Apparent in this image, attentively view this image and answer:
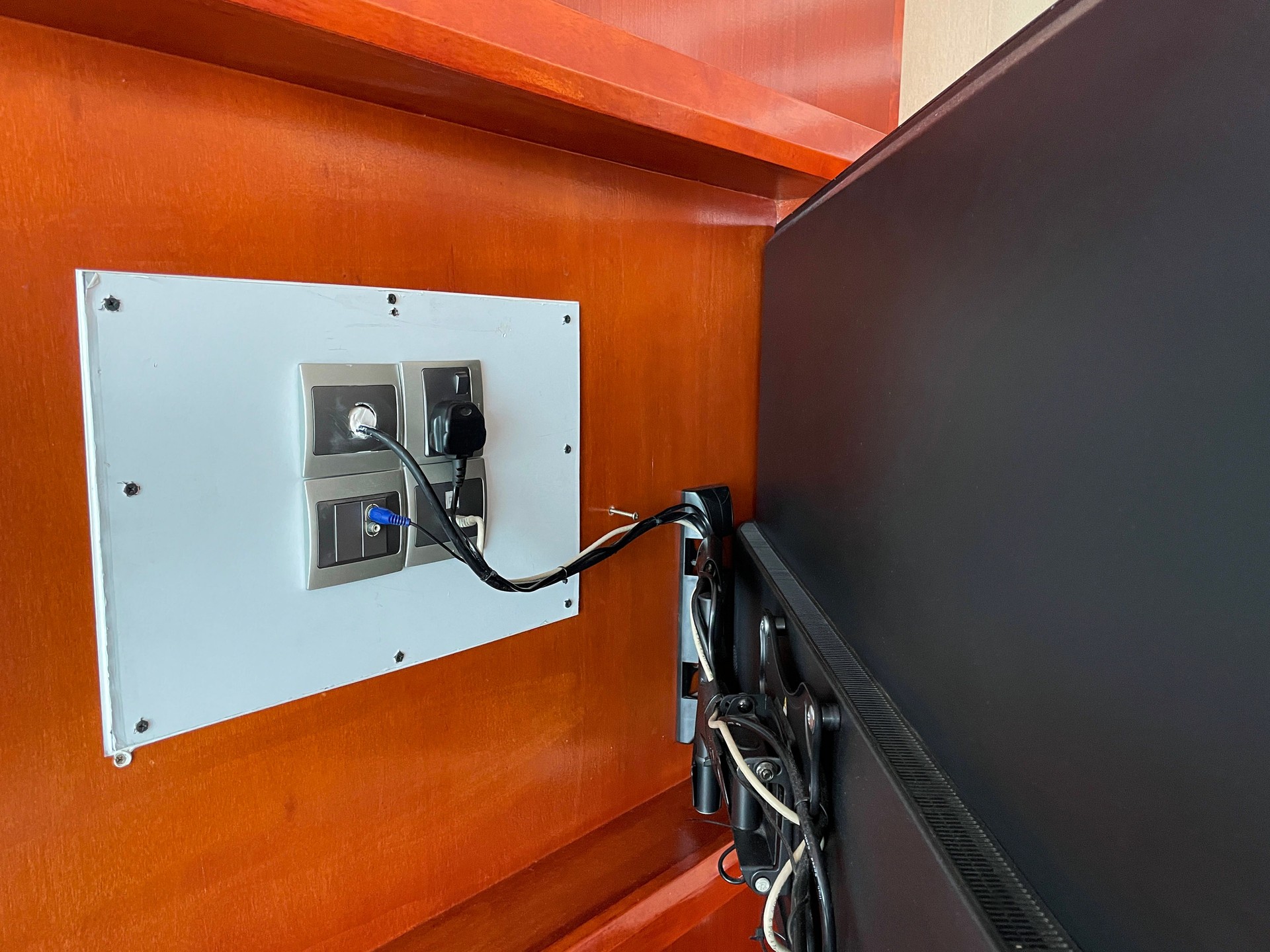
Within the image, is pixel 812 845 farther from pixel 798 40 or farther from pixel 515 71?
pixel 798 40

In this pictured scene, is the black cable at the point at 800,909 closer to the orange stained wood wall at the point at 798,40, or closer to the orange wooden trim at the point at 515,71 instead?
the orange wooden trim at the point at 515,71

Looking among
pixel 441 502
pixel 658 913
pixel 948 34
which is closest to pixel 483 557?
pixel 441 502

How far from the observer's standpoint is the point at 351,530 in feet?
1.80

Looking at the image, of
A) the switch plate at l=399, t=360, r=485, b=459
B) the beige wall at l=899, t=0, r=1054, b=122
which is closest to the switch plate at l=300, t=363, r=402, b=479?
the switch plate at l=399, t=360, r=485, b=459

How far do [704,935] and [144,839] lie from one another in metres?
0.62

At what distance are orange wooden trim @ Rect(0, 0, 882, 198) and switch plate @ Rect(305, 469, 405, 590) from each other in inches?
11.5

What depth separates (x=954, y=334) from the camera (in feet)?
1.18

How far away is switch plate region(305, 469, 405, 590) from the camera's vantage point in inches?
20.9

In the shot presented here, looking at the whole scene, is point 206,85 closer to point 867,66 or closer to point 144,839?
point 144,839

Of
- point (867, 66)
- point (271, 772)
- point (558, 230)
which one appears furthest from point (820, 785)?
point (867, 66)

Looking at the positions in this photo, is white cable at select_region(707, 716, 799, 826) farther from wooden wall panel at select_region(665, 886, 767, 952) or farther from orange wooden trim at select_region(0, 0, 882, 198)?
orange wooden trim at select_region(0, 0, 882, 198)

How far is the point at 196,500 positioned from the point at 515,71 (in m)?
0.38

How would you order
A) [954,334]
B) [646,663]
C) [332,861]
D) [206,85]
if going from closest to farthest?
[954,334], [206,85], [332,861], [646,663]

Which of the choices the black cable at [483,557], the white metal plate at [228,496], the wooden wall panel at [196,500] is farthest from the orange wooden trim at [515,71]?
the black cable at [483,557]
